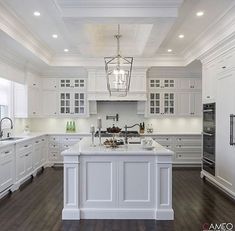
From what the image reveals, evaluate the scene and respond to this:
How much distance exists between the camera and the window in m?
6.36

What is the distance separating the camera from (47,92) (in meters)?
7.80

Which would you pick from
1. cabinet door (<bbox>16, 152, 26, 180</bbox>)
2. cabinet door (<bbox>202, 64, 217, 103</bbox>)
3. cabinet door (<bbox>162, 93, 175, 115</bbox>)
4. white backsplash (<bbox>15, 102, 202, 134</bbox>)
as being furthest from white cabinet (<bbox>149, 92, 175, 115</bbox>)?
cabinet door (<bbox>16, 152, 26, 180</bbox>)

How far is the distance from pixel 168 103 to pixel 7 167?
471cm

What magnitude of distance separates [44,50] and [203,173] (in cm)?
475

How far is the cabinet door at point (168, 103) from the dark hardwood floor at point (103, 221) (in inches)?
98.0

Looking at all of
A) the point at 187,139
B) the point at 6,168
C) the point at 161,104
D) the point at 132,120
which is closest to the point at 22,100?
the point at 6,168

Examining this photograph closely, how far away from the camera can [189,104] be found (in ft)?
25.4

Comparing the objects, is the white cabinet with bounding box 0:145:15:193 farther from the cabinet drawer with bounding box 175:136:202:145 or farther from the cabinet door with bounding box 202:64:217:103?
the cabinet drawer with bounding box 175:136:202:145

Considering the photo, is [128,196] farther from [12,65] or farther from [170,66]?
[170,66]

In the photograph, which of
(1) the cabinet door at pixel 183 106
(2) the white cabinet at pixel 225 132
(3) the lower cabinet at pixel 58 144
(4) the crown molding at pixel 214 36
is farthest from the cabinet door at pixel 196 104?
(3) the lower cabinet at pixel 58 144

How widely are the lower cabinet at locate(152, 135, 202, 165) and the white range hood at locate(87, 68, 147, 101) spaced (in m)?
1.40

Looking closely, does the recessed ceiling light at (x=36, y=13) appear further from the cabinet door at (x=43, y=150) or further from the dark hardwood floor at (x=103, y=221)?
the cabinet door at (x=43, y=150)

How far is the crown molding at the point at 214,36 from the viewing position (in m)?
4.25

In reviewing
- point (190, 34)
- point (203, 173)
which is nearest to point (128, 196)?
point (203, 173)
